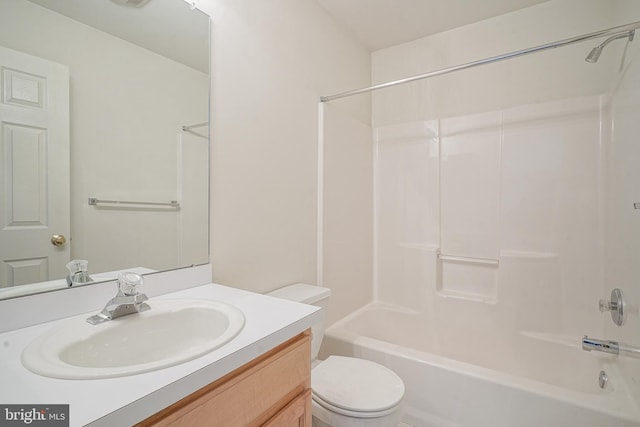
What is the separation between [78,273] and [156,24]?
0.91m

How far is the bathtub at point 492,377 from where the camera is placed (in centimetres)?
122

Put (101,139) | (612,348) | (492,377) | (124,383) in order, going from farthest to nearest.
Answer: (492,377) → (612,348) → (101,139) → (124,383)

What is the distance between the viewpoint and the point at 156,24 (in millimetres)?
1117

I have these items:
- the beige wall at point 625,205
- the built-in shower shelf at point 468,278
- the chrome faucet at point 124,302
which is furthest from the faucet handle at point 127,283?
the built-in shower shelf at point 468,278

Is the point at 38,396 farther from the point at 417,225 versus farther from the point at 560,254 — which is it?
the point at 560,254

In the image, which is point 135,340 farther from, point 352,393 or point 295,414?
point 352,393

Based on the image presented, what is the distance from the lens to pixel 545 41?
6.48 ft

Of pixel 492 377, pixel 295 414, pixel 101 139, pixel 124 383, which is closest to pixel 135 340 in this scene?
pixel 124 383

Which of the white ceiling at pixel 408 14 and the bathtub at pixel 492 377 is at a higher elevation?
the white ceiling at pixel 408 14

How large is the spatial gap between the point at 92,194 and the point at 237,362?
0.71 meters

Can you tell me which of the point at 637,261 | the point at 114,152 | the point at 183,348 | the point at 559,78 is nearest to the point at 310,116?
the point at 114,152

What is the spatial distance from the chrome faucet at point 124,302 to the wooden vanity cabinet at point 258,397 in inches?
16.3

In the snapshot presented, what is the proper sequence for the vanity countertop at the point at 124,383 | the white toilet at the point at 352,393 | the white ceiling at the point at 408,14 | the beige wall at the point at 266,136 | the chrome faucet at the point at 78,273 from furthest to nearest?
the white ceiling at the point at 408,14
the beige wall at the point at 266,136
the white toilet at the point at 352,393
the chrome faucet at the point at 78,273
the vanity countertop at the point at 124,383

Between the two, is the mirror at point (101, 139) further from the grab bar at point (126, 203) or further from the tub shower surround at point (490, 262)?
the tub shower surround at point (490, 262)
